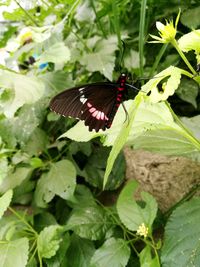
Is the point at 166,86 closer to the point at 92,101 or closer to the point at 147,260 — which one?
the point at 92,101

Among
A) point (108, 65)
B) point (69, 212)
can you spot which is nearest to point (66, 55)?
point (108, 65)

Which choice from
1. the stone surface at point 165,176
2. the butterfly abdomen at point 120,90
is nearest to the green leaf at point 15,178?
the stone surface at point 165,176

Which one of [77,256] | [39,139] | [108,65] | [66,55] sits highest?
[66,55]

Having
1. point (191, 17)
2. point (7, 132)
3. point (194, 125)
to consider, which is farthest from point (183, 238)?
point (191, 17)

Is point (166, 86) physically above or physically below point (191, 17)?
above

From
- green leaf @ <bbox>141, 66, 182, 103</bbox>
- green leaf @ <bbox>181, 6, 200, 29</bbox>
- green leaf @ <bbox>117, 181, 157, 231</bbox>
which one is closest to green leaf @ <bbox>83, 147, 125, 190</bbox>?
green leaf @ <bbox>117, 181, 157, 231</bbox>

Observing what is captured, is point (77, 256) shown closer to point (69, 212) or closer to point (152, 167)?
point (69, 212)

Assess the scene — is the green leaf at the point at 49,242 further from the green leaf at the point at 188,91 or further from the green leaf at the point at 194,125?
the green leaf at the point at 188,91

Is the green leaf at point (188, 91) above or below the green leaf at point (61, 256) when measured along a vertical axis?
above
